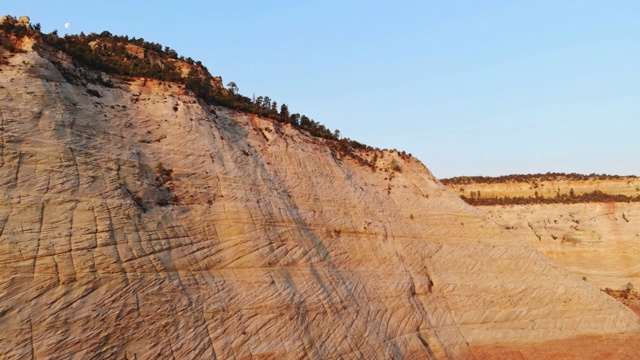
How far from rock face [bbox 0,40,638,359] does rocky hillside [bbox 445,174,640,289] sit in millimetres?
18300

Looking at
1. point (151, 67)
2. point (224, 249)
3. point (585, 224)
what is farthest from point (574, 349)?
point (585, 224)

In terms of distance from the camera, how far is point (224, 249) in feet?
48.0

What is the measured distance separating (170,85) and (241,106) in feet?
13.2

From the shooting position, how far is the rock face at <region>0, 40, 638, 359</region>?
436 inches

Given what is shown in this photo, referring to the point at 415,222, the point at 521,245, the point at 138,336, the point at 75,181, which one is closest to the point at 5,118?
the point at 75,181

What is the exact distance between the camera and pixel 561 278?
81.6 ft

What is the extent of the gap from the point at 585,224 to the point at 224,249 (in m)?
39.9

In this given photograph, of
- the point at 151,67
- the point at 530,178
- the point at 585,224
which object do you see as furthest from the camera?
the point at 530,178

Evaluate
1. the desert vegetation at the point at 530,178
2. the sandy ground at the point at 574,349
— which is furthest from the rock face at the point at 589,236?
the sandy ground at the point at 574,349

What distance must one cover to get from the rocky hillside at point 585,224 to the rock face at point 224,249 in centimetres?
1830

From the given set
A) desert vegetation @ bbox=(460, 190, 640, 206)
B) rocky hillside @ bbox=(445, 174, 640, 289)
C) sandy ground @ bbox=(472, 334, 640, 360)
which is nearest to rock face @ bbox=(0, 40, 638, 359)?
sandy ground @ bbox=(472, 334, 640, 360)

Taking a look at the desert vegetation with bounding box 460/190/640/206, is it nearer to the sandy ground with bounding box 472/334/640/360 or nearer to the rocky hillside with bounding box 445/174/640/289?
the rocky hillside with bounding box 445/174/640/289

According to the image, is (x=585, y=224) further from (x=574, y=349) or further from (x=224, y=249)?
(x=224, y=249)

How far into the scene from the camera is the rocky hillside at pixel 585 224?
1671 inches
